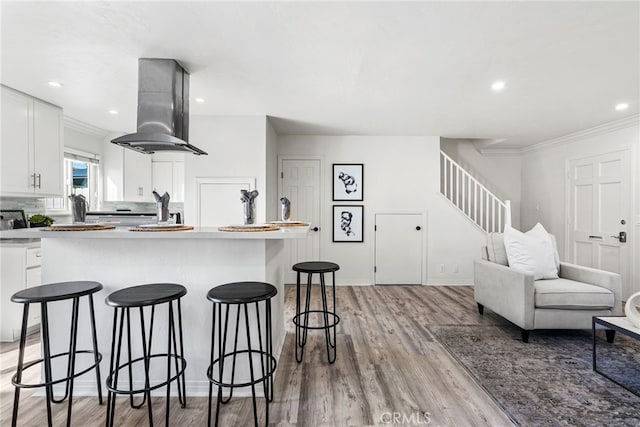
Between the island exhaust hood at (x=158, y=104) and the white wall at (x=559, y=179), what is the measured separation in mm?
5131

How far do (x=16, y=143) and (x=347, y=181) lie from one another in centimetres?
393

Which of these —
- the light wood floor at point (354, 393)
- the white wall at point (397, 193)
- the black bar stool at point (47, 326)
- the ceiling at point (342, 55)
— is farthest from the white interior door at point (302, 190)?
the black bar stool at point (47, 326)

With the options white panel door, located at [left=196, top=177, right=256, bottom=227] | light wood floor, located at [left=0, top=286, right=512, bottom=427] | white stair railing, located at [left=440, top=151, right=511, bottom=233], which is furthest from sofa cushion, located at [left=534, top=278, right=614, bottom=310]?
white panel door, located at [left=196, top=177, right=256, bottom=227]

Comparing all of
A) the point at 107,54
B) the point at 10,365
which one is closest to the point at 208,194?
the point at 107,54

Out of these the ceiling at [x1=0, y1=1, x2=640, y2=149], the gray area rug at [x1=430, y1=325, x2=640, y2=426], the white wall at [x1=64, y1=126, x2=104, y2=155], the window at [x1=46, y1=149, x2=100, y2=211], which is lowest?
the gray area rug at [x1=430, y1=325, x2=640, y2=426]

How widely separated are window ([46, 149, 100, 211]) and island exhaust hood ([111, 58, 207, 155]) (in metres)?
2.72

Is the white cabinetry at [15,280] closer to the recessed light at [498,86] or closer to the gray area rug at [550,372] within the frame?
the gray area rug at [550,372]

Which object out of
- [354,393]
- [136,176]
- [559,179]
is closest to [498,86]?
[354,393]

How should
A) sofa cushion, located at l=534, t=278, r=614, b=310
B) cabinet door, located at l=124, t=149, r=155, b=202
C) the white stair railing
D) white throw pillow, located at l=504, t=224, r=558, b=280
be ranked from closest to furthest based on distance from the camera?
sofa cushion, located at l=534, t=278, r=614, b=310, white throw pillow, located at l=504, t=224, r=558, b=280, cabinet door, located at l=124, t=149, r=155, b=202, the white stair railing

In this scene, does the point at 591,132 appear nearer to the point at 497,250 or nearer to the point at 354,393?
the point at 497,250

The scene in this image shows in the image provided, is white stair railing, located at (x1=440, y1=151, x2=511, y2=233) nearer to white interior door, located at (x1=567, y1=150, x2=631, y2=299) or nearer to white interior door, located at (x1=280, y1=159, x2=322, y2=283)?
white interior door, located at (x1=567, y1=150, x2=631, y2=299)

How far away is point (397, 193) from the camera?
5000 millimetres

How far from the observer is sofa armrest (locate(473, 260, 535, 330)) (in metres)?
2.75

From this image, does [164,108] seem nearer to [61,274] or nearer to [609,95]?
[61,274]
